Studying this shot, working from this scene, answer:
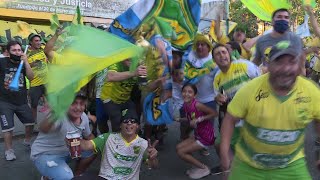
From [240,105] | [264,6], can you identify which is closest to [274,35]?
[264,6]

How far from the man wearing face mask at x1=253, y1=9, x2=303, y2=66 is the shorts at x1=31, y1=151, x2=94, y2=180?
2.17m

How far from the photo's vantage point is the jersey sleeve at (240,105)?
2652 mm

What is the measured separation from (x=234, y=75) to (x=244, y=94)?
5.82 feet

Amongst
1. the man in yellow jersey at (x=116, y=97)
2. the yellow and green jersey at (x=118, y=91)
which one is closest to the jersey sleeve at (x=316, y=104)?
the man in yellow jersey at (x=116, y=97)

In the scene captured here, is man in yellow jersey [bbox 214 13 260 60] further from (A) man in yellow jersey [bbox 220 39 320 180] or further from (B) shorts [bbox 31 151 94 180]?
(A) man in yellow jersey [bbox 220 39 320 180]

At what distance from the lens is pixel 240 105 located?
2.68 metres

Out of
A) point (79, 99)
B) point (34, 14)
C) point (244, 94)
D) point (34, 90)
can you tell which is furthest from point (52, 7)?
point (244, 94)

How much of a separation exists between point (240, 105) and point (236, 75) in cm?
175

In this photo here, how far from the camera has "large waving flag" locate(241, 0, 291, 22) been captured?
491cm

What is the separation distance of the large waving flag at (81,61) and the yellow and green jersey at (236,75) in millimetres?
1434

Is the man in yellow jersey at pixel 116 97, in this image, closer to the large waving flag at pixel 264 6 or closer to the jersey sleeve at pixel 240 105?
the large waving flag at pixel 264 6

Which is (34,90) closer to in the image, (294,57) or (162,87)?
(162,87)

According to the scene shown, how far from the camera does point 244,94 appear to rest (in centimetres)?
266

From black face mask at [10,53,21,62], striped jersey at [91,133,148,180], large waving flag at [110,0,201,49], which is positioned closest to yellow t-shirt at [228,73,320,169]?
striped jersey at [91,133,148,180]
